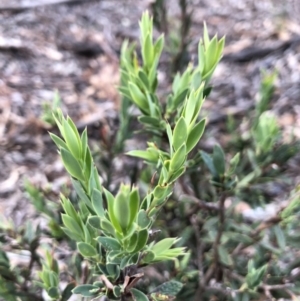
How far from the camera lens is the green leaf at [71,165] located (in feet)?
2.15

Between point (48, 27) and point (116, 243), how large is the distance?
6.77 ft

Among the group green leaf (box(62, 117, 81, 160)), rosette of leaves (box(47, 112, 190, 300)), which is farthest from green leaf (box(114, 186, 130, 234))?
green leaf (box(62, 117, 81, 160))

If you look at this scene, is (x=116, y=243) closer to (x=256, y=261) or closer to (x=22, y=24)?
(x=256, y=261)

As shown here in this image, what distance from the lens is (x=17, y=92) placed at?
7.14 ft

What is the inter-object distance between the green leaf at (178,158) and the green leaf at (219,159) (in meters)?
0.33

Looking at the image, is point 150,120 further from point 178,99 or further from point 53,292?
point 53,292

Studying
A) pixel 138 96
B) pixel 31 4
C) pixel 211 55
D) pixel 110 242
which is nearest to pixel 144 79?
pixel 138 96

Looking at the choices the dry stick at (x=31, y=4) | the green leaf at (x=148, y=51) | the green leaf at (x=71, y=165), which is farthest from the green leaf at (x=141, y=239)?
the dry stick at (x=31, y=4)

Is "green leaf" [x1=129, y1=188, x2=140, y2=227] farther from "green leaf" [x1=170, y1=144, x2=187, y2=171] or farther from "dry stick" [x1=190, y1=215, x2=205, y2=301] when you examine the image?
"dry stick" [x1=190, y1=215, x2=205, y2=301]

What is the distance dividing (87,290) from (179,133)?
28 centimetres

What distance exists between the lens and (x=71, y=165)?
67cm

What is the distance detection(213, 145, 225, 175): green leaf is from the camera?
0.99m

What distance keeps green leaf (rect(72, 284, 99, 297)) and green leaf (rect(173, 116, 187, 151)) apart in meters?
0.25

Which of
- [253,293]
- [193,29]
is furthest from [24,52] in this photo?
[253,293]
